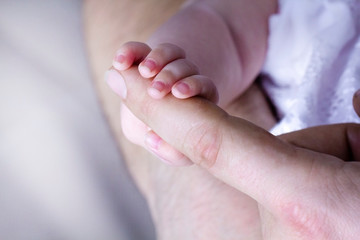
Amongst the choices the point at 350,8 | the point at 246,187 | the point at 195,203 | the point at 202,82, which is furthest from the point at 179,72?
the point at 350,8

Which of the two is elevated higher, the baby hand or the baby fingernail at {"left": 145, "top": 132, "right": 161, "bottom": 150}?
the baby hand

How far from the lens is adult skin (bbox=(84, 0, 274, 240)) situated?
55 cm

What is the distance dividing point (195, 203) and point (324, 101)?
0.21 m

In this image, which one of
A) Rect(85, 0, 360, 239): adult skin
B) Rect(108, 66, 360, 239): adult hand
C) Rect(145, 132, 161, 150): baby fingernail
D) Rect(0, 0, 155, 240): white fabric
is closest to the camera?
Rect(108, 66, 360, 239): adult hand

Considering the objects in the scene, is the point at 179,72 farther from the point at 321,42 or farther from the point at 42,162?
the point at 42,162

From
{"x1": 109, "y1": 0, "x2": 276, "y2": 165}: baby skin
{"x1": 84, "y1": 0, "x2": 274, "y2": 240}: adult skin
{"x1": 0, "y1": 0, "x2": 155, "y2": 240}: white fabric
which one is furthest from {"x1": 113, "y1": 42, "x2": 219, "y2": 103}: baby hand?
{"x1": 0, "y1": 0, "x2": 155, "y2": 240}: white fabric

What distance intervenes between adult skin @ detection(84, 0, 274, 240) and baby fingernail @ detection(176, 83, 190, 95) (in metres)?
0.20

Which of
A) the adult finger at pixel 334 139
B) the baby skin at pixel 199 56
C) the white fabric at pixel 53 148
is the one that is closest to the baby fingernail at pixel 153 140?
the baby skin at pixel 199 56

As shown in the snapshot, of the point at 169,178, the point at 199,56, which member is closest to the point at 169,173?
the point at 169,178

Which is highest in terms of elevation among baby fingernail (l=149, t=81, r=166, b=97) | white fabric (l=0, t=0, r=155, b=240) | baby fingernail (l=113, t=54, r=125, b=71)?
baby fingernail (l=113, t=54, r=125, b=71)

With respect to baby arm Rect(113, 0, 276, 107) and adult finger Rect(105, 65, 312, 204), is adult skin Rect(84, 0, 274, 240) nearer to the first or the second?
baby arm Rect(113, 0, 276, 107)

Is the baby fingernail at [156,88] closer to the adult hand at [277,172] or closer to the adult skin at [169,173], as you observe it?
the adult hand at [277,172]

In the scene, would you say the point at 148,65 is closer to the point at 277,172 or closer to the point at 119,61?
the point at 119,61

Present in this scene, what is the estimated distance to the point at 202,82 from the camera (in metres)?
0.41
